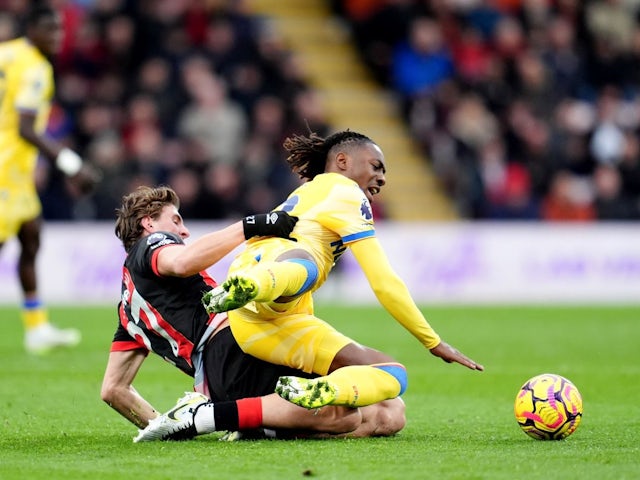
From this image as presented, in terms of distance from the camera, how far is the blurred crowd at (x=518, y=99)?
19.7 m

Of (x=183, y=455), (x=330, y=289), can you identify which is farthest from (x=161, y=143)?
(x=183, y=455)

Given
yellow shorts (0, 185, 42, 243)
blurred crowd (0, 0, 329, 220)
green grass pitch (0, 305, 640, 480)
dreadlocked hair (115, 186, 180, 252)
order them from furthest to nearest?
blurred crowd (0, 0, 329, 220)
yellow shorts (0, 185, 42, 243)
dreadlocked hair (115, 186, 180, 252)
green grass pitch (0, 305, 640, 480)

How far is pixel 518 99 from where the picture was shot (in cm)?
2041

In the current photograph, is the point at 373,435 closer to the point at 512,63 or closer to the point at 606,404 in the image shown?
the point at 606,404

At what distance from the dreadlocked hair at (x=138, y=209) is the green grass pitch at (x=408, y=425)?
1.10m

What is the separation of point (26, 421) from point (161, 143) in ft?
36.7

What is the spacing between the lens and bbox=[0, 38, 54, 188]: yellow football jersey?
416 inches

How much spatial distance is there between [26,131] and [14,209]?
2.51 ft

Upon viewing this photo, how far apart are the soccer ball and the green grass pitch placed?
9cm

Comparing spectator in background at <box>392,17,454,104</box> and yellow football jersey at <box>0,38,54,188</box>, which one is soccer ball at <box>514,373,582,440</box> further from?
spectator in background at <box>392,17,454,104</box>

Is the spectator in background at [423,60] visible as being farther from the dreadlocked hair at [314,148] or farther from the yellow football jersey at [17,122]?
the dreadlocked hair at [314,148]

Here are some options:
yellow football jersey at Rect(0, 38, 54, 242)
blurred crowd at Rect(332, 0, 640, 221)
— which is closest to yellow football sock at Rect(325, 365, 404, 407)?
yellow football jersey at Rect(0, 38, 54, 242)

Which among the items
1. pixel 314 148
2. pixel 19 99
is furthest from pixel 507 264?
pixel 314 148

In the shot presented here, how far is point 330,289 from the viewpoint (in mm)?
18609
